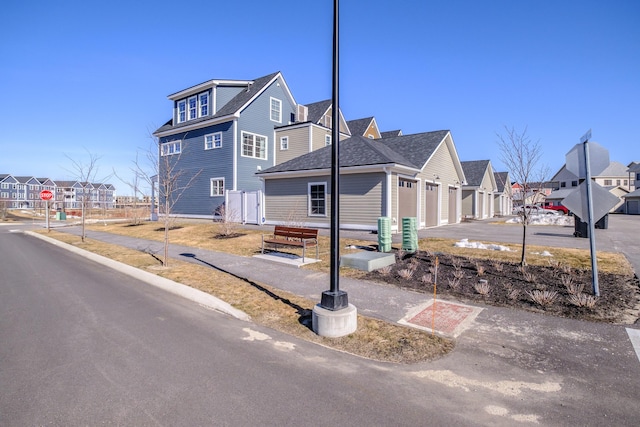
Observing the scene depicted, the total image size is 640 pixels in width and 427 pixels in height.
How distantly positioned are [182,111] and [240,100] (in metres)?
6.55

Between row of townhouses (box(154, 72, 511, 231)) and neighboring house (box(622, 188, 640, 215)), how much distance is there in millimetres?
31182

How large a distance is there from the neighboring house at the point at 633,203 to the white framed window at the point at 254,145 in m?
53.1

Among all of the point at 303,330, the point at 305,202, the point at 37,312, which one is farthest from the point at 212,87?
the point at 303,330

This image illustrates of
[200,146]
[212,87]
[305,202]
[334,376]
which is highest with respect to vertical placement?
[212,87]

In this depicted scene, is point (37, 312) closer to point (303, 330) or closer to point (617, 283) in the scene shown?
point (303, 330)

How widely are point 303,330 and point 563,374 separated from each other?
3.20m

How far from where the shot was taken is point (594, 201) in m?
6.48

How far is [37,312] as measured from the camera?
5668mm

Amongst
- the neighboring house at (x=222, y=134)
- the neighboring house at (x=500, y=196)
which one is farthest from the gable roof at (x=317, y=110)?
the neighboring house at (x=500, y=196)

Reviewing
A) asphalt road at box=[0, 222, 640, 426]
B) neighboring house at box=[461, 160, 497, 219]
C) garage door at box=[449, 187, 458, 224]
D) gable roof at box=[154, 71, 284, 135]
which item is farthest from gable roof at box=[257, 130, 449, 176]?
neighboring house at box=[461, 160, 497, 219]

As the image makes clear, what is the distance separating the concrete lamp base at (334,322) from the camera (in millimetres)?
4672

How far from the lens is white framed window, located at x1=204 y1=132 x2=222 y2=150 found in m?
24.7

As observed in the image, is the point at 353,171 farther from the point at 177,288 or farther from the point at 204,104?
the point at 204,104

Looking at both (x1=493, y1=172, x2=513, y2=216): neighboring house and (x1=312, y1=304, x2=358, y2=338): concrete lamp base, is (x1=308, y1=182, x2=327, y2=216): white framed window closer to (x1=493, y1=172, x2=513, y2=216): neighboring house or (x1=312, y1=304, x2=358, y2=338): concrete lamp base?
(x1=312, y1=304, x2=358, y2=338): concrete lamp base
